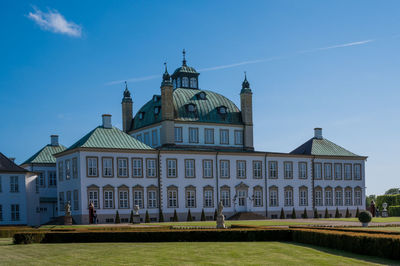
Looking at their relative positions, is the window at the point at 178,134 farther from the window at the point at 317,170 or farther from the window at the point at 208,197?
the window at the point at 317,170

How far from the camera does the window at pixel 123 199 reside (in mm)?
59594

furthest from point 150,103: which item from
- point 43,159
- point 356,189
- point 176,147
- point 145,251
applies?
point 145,251

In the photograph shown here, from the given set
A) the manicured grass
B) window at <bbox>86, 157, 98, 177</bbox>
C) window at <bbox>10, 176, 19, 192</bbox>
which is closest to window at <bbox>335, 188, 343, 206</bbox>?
window at <bbox>86, 157, 98, 177</bbox>

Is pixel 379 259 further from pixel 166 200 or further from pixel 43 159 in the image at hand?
pixel 43 159

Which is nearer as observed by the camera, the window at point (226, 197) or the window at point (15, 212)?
the window at point (15, 212)

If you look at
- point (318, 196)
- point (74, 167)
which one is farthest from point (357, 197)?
point (74, 167)

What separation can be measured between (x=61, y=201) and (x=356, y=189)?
3764 centimetres

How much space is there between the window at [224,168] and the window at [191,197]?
3990 millimetres

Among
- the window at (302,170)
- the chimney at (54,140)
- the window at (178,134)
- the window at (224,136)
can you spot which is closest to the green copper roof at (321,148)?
the window at (302,170)

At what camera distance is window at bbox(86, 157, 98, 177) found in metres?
57.8

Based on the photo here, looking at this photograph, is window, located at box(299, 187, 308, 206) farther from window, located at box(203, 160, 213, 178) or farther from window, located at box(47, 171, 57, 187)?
window, located at box(47, 171, 57, 187)

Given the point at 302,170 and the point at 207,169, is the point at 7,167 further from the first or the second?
the point at 302,170

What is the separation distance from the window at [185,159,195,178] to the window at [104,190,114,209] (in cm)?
888

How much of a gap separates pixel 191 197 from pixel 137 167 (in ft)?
23.2
